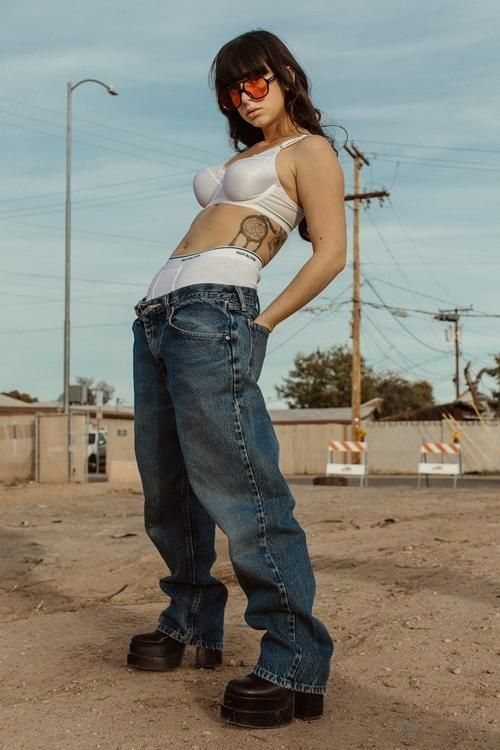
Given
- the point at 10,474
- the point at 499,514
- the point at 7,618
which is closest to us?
the point at 7,618

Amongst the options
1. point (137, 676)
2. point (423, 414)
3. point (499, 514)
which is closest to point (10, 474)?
point (499, 514)

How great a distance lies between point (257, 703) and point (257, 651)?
36.6 inches

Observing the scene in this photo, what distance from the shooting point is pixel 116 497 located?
16.9 m

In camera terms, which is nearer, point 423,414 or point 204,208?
point 204,208

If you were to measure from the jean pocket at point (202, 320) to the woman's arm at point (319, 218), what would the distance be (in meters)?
0.12

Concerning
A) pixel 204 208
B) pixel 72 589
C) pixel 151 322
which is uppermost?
pixel 204 208

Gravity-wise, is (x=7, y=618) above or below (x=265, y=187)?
below

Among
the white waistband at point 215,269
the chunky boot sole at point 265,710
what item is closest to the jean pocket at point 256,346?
the white waistband at point 215,269

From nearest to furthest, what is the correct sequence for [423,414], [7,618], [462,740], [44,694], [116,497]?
[462,740] < [44,694] < [7,618] < [116,497] < [423,414]

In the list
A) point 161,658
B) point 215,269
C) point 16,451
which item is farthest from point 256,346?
point 16,451

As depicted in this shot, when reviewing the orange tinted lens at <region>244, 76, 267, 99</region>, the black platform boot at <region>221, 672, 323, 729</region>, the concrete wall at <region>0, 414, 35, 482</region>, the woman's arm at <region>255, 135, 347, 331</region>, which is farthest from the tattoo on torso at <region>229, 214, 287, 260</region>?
the concrete wall at <region>0, 414, 35, 482</region>

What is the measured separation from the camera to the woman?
301cm

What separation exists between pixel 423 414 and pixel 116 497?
3542 centimetres

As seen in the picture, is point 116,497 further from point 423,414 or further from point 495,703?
point 423,414
